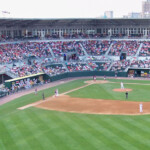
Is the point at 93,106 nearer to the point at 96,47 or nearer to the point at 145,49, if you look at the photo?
the point at 145,49

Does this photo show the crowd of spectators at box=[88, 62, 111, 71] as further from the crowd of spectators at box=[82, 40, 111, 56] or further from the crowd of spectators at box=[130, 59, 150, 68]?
the crowd of spectators at box=[130, 59, 150, 68]

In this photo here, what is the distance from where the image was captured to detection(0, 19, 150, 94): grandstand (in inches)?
2072

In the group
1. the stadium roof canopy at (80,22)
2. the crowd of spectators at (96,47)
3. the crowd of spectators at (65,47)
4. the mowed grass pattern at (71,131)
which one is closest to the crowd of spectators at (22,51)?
the crowd of spectators at (65,47)

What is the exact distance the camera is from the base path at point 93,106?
29.2 metres

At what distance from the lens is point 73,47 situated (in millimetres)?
64438

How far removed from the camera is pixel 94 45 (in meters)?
65.2

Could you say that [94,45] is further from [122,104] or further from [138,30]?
[122,104]

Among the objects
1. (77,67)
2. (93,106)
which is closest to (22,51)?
(77,67)

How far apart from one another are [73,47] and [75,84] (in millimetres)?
18202

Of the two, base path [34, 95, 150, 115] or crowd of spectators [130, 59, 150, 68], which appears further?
crowd of spectators [130, 59, 150, 68]

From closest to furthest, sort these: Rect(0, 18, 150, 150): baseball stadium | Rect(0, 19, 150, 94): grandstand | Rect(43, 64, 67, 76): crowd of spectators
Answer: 1. Rect(0, 18, 150, 150): baseball stadium
2. Rect(43, 64, 67, 76): crowd of spectators
3. Rect(0, 19, 150, 94): grandstand

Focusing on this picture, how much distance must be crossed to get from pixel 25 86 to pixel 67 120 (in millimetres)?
20073

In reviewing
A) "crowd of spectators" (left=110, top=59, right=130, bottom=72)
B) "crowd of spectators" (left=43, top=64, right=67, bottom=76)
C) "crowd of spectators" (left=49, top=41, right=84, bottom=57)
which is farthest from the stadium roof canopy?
"crowd of spectators" (left=43, top=64, right=67, bottom=76)

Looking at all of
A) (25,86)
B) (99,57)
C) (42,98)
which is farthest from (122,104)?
(99,57)
